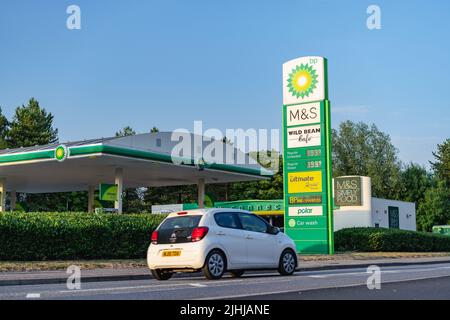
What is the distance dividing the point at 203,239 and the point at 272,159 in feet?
239

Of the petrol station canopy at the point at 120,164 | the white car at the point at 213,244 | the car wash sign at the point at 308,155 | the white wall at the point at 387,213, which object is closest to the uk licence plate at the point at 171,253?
the white car at the point at 213,244

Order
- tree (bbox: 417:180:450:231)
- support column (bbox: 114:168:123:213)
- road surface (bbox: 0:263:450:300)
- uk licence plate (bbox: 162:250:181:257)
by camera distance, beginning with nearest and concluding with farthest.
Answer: road surface (bbox: 0:263:450:300)
uk licence plate (bbox: 162:250:181:257)
support column (bbox: 114:168:123:213)
tree (bbox: 417:180:450:231)

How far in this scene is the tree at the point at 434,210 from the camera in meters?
79.4

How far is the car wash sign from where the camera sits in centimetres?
2927

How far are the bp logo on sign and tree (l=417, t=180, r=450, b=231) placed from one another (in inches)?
2143

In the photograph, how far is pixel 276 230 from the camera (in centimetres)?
1580

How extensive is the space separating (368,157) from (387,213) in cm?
3506

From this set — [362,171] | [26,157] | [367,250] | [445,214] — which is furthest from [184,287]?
[362,171]

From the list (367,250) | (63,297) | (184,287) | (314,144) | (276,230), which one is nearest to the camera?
(63,297)

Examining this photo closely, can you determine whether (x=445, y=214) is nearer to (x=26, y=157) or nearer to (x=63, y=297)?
(x=26, y=157)

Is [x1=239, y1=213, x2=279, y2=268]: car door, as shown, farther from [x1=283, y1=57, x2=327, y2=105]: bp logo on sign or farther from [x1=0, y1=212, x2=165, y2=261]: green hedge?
[x1=283, y1=57, x2=327, y2=105]: bp logo on sign

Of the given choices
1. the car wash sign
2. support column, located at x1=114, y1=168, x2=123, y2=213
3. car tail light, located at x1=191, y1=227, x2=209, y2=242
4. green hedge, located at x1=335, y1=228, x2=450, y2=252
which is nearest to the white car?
car tail light, located at x1=191, y1=227, x2=209, y2=242

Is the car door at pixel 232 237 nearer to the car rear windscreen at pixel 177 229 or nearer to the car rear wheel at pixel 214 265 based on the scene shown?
the car rear wheel at pixel 214 265
